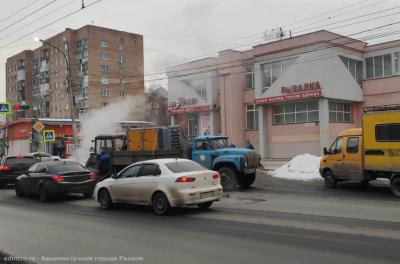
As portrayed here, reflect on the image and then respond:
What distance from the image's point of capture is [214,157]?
18.0 meters

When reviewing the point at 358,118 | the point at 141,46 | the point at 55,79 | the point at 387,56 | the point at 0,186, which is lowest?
the point at 0,186

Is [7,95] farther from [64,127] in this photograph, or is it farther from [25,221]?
[25,221]

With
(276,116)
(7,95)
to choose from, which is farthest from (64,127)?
(7,95)

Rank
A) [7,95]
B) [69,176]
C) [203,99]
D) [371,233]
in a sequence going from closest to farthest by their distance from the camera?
[371,233]
[69,176]
[203,99]
[7,95]

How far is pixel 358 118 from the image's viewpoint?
122 ft

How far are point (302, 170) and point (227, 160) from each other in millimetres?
Result: 6104

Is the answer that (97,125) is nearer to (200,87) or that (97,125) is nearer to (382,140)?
(200,87)

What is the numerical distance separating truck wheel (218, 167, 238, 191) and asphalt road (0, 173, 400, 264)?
286 centimetres

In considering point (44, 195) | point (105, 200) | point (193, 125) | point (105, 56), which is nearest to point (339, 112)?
point (193, 125)

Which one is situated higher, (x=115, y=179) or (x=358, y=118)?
(x=358, y=118)

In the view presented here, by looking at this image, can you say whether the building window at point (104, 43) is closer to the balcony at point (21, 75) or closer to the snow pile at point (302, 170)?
the balcony at point (21, 75)

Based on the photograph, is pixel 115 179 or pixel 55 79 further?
pixel 55 79

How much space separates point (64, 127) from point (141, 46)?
4580cm

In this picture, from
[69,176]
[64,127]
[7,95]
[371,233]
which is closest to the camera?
[371,233]
